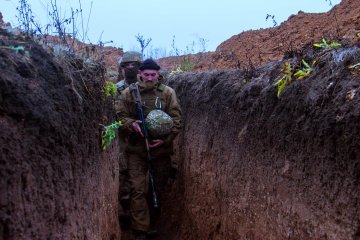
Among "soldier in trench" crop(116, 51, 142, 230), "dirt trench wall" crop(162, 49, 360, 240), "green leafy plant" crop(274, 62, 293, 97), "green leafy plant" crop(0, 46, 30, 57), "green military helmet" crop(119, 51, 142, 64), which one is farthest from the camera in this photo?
"green military helmet" crop(119, 51, 142, 64)

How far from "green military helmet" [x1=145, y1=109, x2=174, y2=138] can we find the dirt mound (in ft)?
4.06

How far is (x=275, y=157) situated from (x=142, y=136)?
3351mm

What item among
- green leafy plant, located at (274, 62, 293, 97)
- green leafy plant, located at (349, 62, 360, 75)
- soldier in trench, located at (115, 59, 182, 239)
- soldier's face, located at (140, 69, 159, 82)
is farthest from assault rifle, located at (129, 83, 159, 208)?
green leafy plant, located at (349, 62, 360, 75)

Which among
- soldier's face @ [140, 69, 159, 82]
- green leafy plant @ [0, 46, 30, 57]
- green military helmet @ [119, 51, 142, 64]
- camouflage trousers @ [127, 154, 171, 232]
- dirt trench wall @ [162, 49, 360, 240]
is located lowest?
camouflage trousers @ [127, 154, 171, 232]

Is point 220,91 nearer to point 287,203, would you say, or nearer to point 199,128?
point 199,128

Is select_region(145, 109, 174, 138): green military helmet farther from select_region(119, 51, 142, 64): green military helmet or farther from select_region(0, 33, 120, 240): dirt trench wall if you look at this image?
select_region(0, 33, 120, 240): dirt trench wall

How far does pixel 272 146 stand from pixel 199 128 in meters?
2.94

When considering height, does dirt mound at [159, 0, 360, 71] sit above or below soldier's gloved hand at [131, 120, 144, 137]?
above

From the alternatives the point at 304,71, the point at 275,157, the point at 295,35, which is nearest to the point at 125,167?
the point at 295,35

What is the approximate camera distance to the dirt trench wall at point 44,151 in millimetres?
2174

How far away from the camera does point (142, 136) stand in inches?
291

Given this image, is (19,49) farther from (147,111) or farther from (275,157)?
(147,111)

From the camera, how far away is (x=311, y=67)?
160 inches

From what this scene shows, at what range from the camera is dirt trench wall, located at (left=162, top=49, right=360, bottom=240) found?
324 cm
